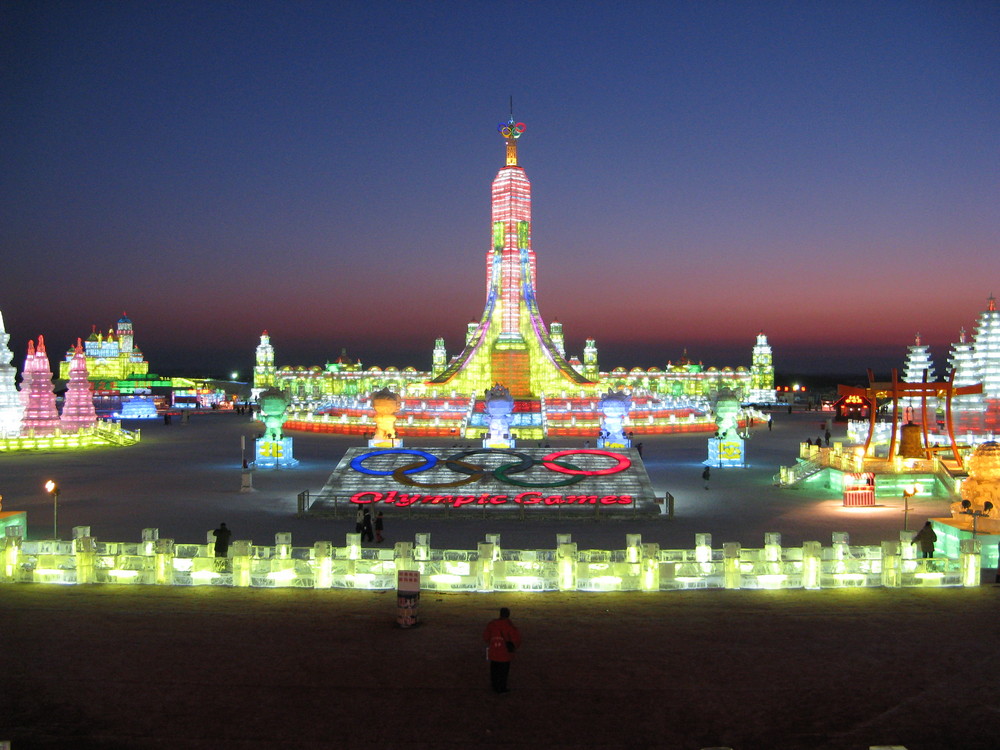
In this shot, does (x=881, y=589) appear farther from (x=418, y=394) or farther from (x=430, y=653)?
(x=418, y=394)

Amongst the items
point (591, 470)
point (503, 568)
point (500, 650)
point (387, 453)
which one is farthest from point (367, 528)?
point (500, 650)

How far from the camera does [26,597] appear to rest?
12055mm

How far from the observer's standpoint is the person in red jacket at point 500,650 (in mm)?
8609

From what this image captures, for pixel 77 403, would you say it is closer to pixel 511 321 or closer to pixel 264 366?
pixel 511 321

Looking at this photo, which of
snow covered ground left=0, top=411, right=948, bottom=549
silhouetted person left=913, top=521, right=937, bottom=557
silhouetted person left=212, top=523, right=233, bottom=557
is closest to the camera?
silhouetted person left=212, top=523, right=233, bottom=557

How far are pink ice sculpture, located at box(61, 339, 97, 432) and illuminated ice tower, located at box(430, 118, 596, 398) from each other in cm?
1656

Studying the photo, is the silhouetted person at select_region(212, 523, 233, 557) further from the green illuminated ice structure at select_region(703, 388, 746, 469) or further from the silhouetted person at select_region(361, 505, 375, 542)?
the green illuminated ice structure at select_region(703, 388, 746, 469)

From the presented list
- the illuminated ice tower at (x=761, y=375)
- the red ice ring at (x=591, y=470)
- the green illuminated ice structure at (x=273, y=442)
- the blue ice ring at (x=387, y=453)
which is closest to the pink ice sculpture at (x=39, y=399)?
the green illuminated ice structure at (x=273, y=442)

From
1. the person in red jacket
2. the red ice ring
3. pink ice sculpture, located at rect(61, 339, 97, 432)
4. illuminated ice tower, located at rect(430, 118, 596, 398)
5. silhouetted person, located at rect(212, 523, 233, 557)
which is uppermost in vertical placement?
illuminated ice tower, located at rect(430, 118, 596, 398)

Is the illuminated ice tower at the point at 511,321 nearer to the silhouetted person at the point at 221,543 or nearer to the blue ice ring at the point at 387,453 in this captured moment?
the blue ice ring at the point at 387,453

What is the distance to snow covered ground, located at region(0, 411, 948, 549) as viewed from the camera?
16.9m

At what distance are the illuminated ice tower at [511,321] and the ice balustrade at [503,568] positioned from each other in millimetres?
31967

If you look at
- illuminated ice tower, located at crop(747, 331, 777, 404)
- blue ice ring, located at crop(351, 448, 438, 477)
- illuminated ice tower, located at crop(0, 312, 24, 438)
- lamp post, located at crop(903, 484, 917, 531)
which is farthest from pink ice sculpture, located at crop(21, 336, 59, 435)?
illuminated ice tower, located at crop(747, 331, 777, 404)

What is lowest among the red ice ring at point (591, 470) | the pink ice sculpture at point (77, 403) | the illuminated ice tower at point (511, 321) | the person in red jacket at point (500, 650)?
the person in red jacket at point (500, 650)
